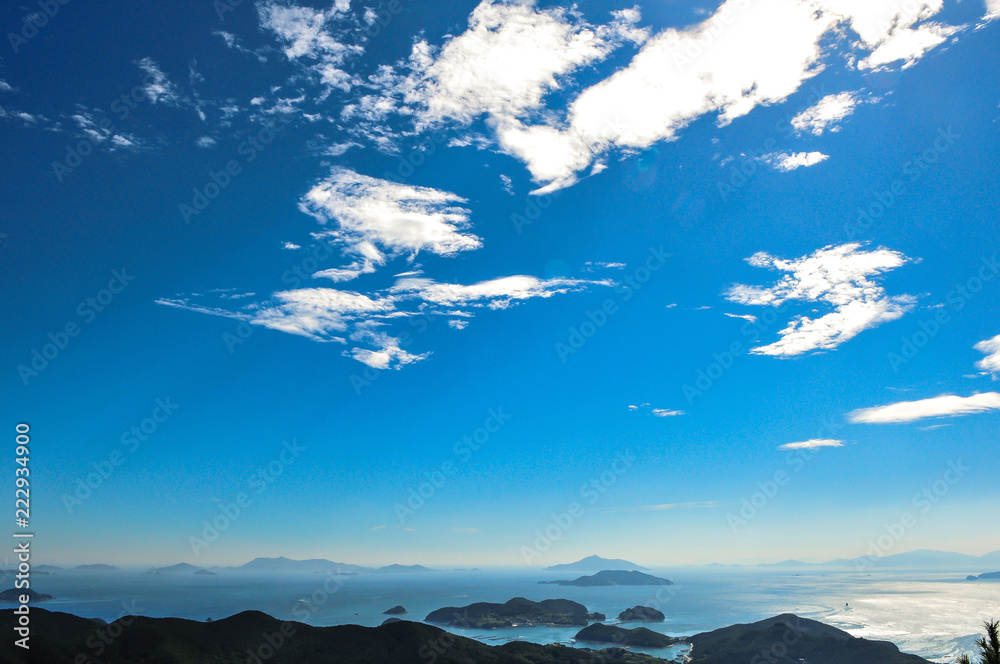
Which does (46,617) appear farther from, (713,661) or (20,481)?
(713,661)

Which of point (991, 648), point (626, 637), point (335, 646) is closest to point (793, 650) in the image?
point (626, 637)

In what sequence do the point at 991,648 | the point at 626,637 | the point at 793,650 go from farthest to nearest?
the point at 626,637 < the point at 793,650 < the point at 991,648

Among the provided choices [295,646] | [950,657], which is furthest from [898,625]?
[295,646]

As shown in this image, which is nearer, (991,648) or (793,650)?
(991,648)

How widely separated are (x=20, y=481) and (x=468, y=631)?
182m

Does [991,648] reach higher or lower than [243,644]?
higher

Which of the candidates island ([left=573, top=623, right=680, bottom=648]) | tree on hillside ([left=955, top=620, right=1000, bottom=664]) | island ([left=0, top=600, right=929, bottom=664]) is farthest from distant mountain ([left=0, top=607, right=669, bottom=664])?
tree on hillside ([left=955, top=620, right=1000, bottom=664])

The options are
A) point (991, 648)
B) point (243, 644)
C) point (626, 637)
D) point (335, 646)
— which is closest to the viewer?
point (991, 648)

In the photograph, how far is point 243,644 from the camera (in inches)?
3693

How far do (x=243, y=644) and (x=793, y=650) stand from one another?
11906cm

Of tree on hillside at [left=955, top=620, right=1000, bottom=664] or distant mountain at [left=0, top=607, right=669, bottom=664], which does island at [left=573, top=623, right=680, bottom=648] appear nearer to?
distant mountain at [left=0, top=607, right=669, bottom=664]

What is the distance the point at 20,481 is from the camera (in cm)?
3878

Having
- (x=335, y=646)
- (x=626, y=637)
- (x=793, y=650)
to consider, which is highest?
(x=335, y=646)

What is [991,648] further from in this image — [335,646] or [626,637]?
[626,637]
